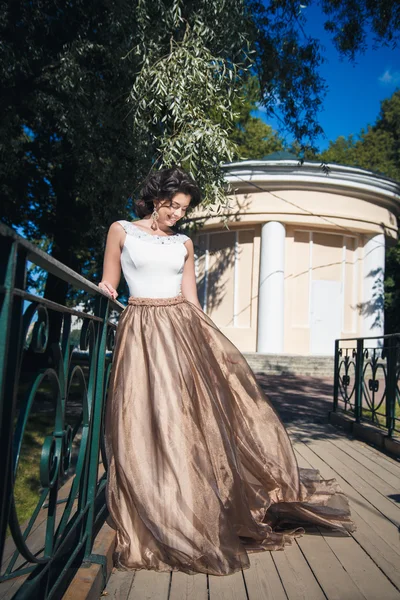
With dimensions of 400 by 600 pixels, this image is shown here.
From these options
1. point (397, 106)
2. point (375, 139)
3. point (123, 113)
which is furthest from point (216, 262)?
point (397, 106)

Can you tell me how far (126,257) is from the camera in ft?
9.86

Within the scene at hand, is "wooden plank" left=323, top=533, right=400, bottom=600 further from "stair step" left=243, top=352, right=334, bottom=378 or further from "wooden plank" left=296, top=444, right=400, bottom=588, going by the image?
"stair step" left=243, top=352, right=334, bottom=378

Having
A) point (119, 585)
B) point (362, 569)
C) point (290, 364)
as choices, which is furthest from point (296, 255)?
point (119, 585)

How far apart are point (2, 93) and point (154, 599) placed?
6828mm

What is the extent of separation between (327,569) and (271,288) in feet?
43.8

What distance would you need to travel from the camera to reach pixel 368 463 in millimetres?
5195

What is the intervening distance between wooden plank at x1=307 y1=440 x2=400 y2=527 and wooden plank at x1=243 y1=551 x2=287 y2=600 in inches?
42.6

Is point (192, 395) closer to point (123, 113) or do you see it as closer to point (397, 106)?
point (123, 113)

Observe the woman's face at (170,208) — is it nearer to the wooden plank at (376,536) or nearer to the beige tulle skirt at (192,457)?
the beige tulle skirt at (192,457)

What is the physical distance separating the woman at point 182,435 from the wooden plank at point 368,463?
126 cm

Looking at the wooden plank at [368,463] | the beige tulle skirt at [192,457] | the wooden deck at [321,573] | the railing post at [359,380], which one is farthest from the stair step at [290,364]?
the beige tulle skirt at [192,457]

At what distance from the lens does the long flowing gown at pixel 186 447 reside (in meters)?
2.49

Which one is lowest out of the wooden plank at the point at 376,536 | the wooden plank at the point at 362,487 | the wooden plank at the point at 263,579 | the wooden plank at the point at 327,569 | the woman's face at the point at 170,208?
the wooden plank at the point at 263,579

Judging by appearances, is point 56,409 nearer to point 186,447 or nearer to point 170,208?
point 186,447
